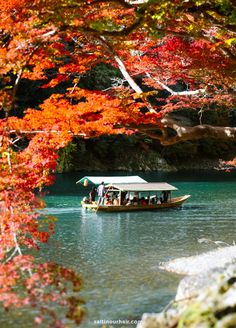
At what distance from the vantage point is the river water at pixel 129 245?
1215 centimetres

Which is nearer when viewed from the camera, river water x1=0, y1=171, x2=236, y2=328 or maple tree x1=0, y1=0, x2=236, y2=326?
maple tree x1=0, y1=0, x2=236, y2=326

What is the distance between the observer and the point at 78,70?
51.5 ft

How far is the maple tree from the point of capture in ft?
25.5

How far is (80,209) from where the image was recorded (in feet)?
96.8

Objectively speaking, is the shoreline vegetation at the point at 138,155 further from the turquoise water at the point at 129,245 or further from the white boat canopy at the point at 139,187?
the white boat canopy at the point at 139,187

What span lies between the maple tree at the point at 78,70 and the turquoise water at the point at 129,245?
1.47m

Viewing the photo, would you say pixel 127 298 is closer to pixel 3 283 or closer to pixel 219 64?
pixel 3 283

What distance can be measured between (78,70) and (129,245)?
25.6ft

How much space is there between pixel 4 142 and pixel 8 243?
205cm

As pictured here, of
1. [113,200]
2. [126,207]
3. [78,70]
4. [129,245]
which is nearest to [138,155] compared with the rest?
[113,200]

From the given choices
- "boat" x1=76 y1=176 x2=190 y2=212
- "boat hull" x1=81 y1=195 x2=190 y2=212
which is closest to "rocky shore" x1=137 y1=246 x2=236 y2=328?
"boat hull" x1=81 y1=195 x2=190 y2=212

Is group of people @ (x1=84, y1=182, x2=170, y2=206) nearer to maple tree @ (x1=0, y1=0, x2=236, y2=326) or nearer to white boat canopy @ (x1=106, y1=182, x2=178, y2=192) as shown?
white boat canopy @ (x1=106, y1=182, x2=178, y2=192)

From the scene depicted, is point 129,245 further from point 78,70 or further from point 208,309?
point 208,309

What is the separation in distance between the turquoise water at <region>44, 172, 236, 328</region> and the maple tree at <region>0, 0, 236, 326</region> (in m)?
1.47
